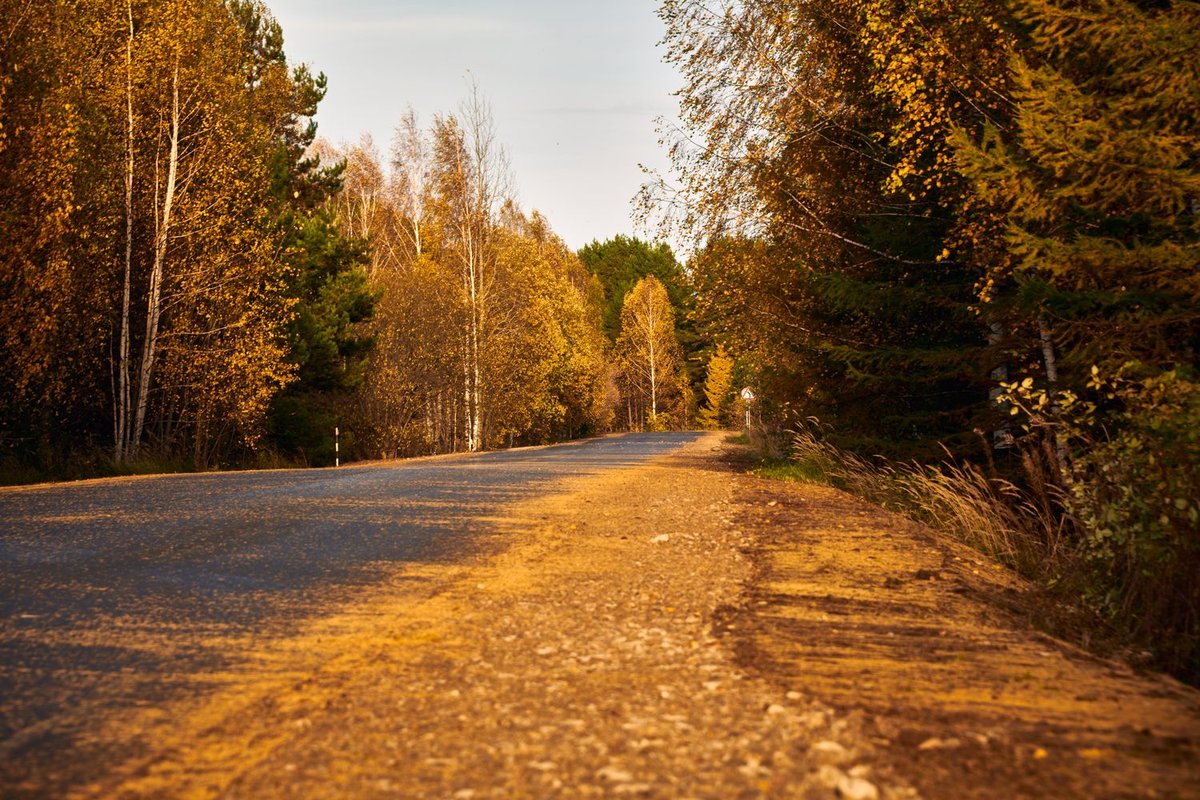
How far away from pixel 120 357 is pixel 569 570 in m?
19.0

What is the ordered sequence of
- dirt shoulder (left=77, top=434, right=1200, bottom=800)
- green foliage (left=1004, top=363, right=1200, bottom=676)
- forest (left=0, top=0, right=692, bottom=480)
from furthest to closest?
forest (left=0, top=0, right=692, bottom=480) < green foliage (left=1004, top=363, right=1200, bottom=676) < dirt shoulder (left=77, top=434, right=1200, bottom=800)

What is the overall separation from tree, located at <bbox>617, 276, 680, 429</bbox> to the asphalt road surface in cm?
7308

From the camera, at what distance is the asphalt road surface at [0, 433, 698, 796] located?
388 centimetres

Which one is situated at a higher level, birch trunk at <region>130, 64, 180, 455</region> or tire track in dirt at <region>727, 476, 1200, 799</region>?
birch trunk at <region>130, 64, 180, 455</region>

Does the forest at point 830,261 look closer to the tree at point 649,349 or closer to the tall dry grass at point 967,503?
the tall dry grass at point 967,503

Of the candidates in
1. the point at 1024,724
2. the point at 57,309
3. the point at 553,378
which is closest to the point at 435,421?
the point at 553,378

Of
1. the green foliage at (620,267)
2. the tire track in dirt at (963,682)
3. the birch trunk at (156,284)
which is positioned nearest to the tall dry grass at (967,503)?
the tire track in dirt at (963,682)

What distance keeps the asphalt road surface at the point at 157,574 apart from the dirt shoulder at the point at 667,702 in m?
0.29

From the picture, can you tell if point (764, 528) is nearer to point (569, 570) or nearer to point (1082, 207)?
Result: point (569, 570)

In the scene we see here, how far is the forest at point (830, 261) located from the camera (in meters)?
8.41

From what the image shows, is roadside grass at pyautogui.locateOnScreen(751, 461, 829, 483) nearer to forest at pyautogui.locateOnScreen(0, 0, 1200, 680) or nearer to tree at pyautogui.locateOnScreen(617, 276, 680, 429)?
forest at pyautogui.locateOnScreen(0, 0, 1200, 680)

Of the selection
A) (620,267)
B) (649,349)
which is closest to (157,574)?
(649,349)

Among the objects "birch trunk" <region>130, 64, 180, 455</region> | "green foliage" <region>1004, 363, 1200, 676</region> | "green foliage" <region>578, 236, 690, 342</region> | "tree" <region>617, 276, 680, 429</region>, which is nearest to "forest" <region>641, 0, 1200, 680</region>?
"green foliage" <region>1004, 363, 1200, 676</region>

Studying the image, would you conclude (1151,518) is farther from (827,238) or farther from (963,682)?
(827,238)
